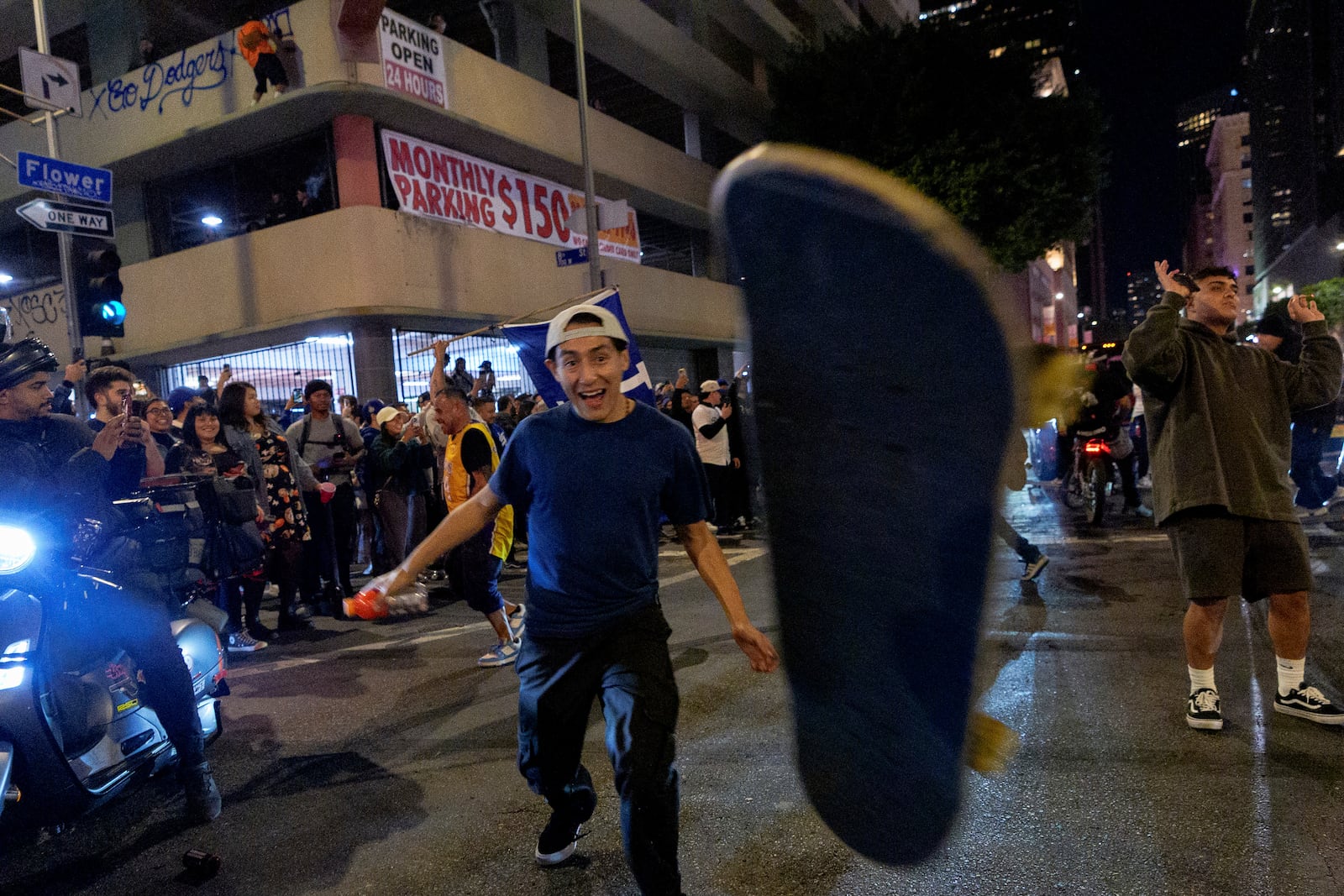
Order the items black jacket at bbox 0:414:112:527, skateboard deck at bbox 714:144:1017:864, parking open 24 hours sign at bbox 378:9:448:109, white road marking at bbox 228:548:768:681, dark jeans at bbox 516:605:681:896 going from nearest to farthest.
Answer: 1. skateboard deck at bbox 714:144:1017:864
2. dark jeans at bbox 516:605:681:896
3. black jacket at bbox 0:414:112:527
4. white road marking at bbox 228:548:768:681
5. parking open 24 hours sign at bbox 378:9:448:109

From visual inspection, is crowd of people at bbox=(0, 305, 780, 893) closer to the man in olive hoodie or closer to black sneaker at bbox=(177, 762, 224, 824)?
black sneaker at bbox=(177, 762, 224, 824)

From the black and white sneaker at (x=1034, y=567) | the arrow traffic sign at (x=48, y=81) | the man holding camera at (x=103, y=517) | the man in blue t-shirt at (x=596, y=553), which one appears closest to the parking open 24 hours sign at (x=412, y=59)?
the arrow traffic sign at (x=48, y=81)

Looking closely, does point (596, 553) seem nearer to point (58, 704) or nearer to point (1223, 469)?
point (58, 704)

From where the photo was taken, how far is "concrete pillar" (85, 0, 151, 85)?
16.4 metres

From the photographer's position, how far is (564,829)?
9.45 ft

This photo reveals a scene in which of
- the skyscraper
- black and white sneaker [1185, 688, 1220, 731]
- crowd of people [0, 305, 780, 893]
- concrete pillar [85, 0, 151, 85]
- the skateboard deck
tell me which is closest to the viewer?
the skateboard deck

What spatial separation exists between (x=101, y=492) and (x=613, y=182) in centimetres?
1839

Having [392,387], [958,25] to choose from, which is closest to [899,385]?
[392,387]

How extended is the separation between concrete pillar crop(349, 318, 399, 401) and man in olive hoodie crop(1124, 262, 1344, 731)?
13.3 metres

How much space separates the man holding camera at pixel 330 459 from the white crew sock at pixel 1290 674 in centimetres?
689

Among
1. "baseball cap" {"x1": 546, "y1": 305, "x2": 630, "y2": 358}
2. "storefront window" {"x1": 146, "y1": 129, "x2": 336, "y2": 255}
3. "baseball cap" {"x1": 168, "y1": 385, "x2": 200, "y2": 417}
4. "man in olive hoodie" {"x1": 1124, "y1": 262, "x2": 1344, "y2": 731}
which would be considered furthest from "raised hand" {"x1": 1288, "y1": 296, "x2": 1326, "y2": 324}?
"storefront window" {"x1": 146, "y1": 129, "x2": 336, "y2": 255}

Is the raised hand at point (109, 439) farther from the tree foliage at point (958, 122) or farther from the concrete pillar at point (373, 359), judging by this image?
the tree foliage at point (958, 122)

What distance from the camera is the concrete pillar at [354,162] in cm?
1428

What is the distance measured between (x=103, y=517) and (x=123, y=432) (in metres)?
0.37
